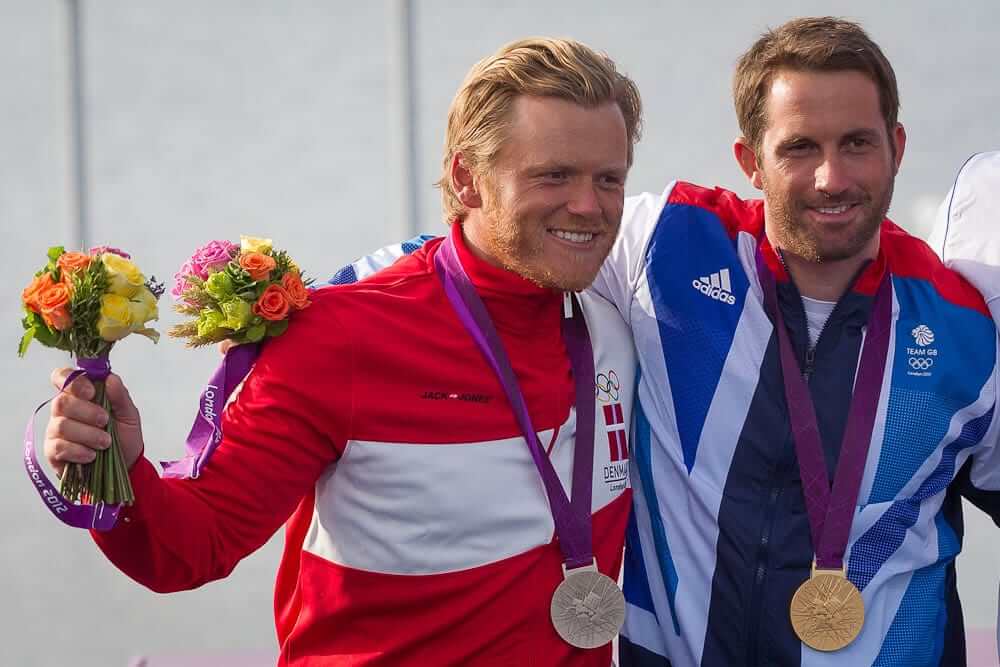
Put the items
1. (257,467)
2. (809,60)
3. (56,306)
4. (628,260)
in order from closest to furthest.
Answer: (56,306)
(257,467)
(809,60)
(628,260)

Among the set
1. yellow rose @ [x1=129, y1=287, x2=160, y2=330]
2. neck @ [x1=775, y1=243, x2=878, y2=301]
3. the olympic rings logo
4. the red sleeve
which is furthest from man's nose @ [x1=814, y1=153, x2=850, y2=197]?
yellow rose @ [x1=129, y1=287, x2=160, y2=330]

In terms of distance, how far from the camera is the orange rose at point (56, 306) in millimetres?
1485

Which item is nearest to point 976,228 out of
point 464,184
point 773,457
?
point 773,457

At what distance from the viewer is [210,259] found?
183 cm

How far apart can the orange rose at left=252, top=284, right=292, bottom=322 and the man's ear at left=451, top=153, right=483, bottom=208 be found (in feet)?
1.31

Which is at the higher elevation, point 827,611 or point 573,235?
point 573,235

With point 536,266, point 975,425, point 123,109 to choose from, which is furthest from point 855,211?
point 123,109

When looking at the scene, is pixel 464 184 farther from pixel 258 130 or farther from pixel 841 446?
pixel 258 130

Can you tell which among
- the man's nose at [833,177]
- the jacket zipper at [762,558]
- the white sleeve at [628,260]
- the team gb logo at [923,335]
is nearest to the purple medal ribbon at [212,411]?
the white sleeve at [628,260]

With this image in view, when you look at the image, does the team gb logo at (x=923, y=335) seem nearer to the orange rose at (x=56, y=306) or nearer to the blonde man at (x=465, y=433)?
the blonde man at (x=465, y=433)

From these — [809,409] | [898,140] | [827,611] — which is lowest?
[827,611]

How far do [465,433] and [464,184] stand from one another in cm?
45

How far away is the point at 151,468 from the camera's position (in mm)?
1590

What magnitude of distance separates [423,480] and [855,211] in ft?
2.98
